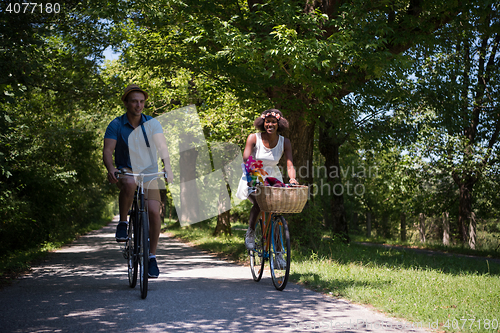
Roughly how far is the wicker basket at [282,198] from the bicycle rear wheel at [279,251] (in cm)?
33

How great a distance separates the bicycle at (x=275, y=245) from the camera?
5.73m

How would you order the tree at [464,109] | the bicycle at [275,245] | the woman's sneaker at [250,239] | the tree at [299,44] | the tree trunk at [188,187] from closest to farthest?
the bicycle at [275,245] < the woman's sneaker at [250,239] < the tree at [299,44] < the tree at [464,109] < the tree trunk at [188,187]

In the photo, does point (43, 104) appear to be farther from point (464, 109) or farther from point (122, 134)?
point (464, 109)

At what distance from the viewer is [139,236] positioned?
529 cm

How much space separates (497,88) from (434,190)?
243 inches

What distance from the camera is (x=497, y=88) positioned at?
18406mm

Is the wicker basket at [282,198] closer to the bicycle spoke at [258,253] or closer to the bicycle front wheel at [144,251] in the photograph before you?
the bicycle spoke at [258,253]

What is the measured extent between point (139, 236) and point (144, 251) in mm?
390

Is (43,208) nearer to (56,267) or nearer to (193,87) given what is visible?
(56,267)

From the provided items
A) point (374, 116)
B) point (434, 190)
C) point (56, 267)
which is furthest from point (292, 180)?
point (434, 190)

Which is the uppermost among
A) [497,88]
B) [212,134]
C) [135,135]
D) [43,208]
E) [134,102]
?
[497,88]

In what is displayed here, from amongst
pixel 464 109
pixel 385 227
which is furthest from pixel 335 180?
pixel 385 227

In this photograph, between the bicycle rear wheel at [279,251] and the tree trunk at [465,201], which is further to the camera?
the tree trunk at [465,201]

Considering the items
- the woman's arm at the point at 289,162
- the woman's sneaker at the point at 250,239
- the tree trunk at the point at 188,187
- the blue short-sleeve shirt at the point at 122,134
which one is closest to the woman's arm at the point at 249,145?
the woman's arm at the point at 289,162
